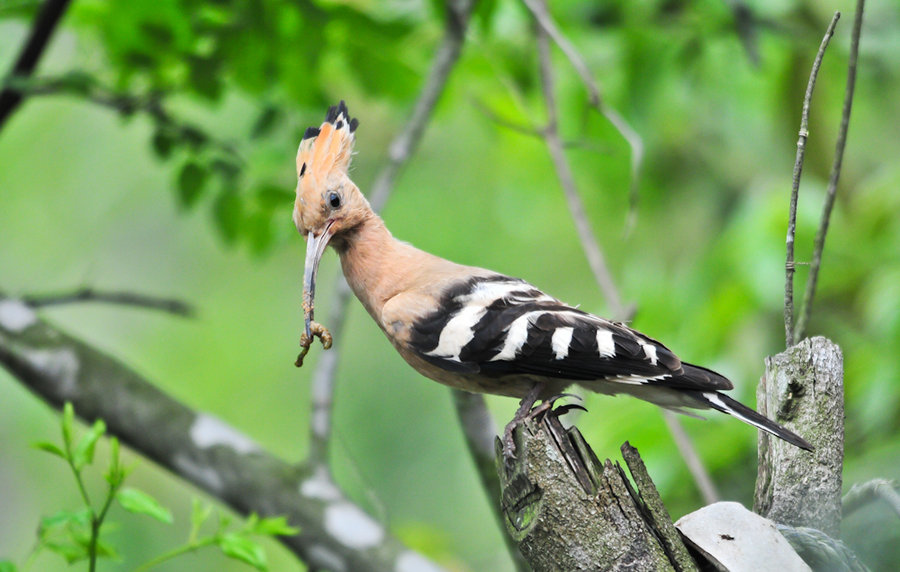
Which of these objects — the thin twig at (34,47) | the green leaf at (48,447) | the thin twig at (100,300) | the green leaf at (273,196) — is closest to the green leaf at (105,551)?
the green leaf at (48,447)

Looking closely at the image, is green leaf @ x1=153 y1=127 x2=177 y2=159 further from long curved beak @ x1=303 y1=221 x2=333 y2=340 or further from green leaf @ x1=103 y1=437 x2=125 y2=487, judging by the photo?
green leaf @ x1=103 y1=437 x2=125 y2=487

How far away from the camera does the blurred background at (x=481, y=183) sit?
3543mm

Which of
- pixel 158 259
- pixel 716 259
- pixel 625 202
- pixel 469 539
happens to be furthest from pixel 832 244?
pixel 158 259

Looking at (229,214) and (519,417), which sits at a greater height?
(229,214)

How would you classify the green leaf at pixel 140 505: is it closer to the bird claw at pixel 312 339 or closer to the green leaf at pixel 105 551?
the green leaf at pixel 105 551

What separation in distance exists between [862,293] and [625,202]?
1.25 meters

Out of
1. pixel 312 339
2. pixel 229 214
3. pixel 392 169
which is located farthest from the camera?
pixel 229 214

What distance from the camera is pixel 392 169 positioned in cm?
348

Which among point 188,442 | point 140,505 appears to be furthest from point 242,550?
point 188,442

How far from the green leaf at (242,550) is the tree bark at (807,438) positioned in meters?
1.01

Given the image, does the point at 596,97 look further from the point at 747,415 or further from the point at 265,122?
the point at 747,415

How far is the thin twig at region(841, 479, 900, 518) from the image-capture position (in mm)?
1555

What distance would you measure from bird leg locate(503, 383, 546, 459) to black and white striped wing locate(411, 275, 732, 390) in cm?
6

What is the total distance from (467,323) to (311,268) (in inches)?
15.6
